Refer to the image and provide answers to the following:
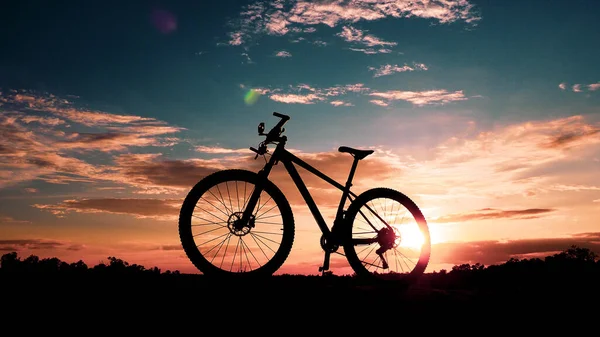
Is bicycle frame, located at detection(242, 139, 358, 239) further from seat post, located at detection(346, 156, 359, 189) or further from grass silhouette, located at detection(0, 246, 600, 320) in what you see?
grass silhouette, located at detection(0, 246, 600, 320)

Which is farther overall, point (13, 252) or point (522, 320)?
point (13, 252)

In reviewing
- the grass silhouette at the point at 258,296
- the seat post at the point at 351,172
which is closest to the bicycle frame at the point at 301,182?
the seat post at the point at 351,172

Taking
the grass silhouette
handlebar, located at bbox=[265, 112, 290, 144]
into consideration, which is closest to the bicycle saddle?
handlebar, located at bbox=[265, 112, 290, 144]

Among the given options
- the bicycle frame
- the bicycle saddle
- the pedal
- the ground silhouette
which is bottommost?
the ground silhouette

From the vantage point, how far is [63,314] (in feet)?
15.6

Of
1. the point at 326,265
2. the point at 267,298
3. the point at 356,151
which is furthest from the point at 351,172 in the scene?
the point at 267,298

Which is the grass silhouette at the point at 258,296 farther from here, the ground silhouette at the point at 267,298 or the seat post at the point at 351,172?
the seat post at the point at 351,172

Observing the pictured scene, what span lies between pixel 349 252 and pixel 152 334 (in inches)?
146

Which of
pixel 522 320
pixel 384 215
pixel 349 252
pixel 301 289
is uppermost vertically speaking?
pixel 384 215

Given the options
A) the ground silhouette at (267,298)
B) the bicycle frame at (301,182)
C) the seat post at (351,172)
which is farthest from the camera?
the seat post at (351,172)

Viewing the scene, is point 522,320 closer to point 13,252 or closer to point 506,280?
point 506,280

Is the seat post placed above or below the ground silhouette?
above

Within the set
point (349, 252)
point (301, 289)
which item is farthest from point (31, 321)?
point (349, 252)

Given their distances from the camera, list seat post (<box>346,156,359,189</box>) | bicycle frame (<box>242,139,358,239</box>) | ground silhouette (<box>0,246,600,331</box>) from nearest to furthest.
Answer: ground silhouette (<box>0,246,600,331</box>) → bicycle frame (<box>242,139,358,239</box>) → seat post (<box>346,156,359,189</box>)
